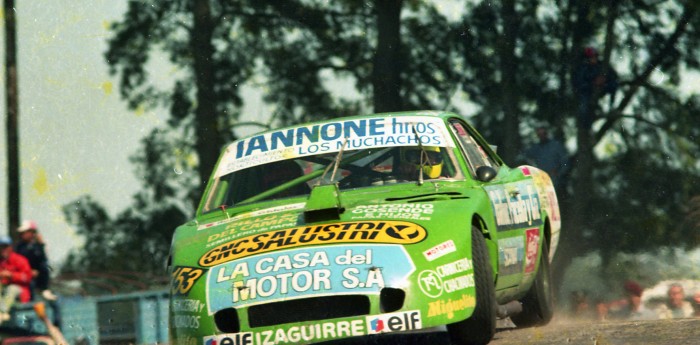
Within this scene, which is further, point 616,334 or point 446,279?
point 616,334

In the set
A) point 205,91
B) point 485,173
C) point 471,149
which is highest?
point 205,91

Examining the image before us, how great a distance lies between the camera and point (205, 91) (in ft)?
61.7

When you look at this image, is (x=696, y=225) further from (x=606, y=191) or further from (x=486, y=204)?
(x=486, y=204)

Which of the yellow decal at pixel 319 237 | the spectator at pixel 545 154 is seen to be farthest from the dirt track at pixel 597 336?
the spectator at pixel 545 154

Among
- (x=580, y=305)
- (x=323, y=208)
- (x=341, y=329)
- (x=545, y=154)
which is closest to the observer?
(x=341, y=329)

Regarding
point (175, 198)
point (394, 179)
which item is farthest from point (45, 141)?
point (394, 179)

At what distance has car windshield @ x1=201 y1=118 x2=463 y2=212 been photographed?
7605 mm

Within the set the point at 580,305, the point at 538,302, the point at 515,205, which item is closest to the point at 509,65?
the point at 580,305

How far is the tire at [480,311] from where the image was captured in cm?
634

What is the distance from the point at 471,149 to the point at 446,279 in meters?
2.22

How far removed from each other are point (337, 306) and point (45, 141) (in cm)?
1302

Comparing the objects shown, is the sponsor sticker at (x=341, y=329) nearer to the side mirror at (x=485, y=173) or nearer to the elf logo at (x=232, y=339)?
the elf logo at (x=232, y=339)

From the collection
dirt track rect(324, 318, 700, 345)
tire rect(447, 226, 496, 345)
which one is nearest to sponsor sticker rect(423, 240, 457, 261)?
tire rect(447, 226, 496, 345)

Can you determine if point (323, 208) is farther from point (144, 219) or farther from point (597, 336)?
point (144, 219)
